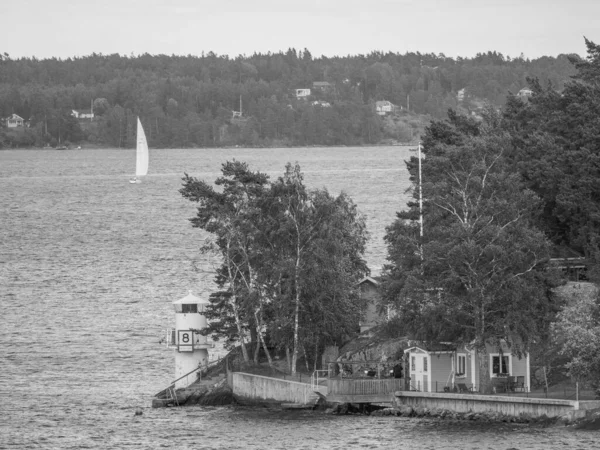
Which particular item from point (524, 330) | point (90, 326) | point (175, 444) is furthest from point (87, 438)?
point (90, 326)

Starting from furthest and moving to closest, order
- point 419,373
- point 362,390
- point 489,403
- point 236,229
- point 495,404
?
point 236,229 < point 419,373 < point 362,390 < point 489,403 < point 495,404

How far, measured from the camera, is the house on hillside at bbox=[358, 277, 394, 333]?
70562 millimetres

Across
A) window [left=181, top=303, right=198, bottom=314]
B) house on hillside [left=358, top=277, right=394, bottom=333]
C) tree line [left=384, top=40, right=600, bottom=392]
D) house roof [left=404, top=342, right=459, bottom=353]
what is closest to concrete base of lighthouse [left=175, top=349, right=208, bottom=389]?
window [left=181, top=303, right=198, bottom=314]

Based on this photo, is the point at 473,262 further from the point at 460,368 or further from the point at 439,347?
the point at 460,368

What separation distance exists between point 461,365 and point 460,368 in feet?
0.43

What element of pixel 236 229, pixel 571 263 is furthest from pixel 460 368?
pixel 571 263

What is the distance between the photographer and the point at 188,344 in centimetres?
7138

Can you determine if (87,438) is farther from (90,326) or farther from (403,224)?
(90,326)

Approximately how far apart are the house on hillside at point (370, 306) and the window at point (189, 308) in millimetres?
7759

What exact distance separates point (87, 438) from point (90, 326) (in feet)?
120

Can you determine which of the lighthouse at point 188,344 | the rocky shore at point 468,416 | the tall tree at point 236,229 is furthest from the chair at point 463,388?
the lighthouse at point 188,344

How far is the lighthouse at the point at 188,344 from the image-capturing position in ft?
234

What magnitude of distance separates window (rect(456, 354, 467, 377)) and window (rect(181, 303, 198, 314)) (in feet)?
47.1

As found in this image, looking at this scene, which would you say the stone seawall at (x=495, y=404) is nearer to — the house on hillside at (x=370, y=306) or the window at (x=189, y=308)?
the house on hillside at (x=370, y=306)
